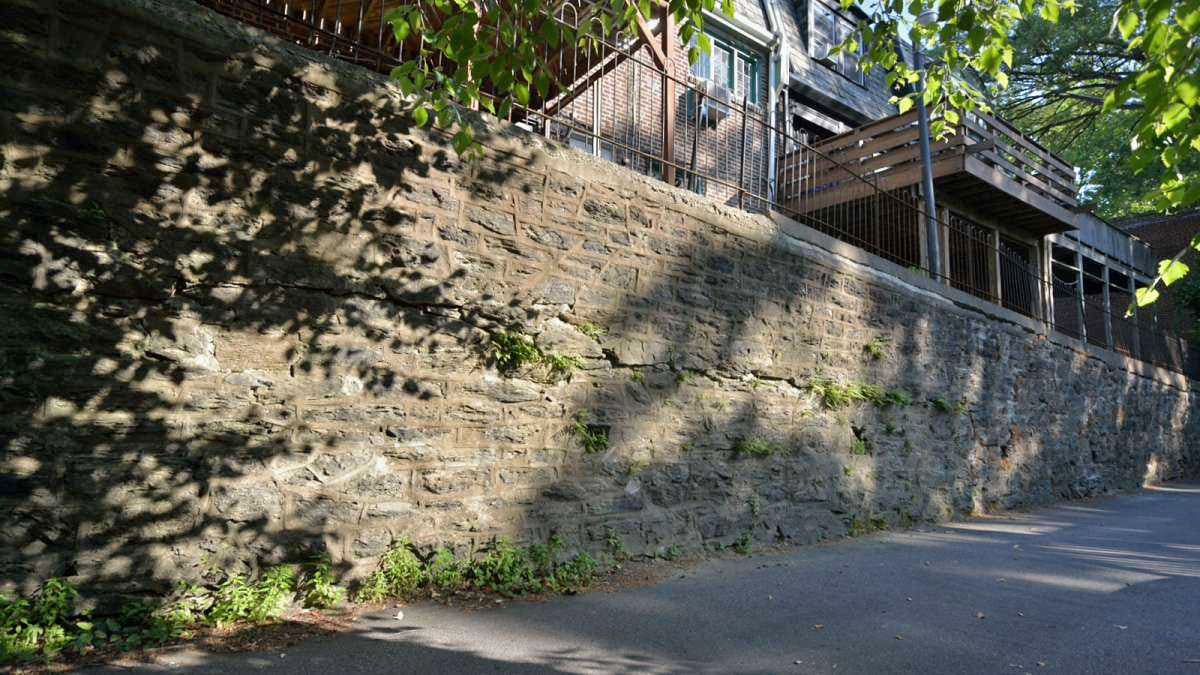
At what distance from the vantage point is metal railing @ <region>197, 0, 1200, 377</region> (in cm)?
634

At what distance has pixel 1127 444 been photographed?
1296 cm

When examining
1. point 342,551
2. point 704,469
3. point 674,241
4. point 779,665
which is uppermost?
point 674,241

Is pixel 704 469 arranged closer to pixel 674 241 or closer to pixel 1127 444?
pixel 674 241

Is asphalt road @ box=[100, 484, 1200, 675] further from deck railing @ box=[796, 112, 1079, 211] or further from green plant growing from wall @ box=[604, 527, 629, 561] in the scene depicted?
deck railing @ box=[796, 112, 1079, 211]

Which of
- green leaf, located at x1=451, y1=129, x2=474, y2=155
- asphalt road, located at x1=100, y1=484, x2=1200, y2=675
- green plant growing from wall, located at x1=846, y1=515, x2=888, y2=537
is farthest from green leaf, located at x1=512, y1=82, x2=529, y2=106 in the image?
green plant growing from wall, located at x1=846, y1=515, x2=888, y2=537

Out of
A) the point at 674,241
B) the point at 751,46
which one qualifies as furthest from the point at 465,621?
the point at 751,46

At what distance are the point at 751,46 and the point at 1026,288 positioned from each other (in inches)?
254

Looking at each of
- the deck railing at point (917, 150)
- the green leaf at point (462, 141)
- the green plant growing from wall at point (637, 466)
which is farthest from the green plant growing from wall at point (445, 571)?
the deck railing at point (917, 150)

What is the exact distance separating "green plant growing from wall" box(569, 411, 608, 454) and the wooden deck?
7495 millimetres

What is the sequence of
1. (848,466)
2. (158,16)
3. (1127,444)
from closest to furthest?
(158,16) → (848,466) → (1127,444)

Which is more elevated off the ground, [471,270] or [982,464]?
[471,270]

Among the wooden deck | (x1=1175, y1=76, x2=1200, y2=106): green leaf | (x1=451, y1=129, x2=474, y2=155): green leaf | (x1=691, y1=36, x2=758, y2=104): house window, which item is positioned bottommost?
(x1=1175, y1=76, x2=1200, y2=106): green leaf

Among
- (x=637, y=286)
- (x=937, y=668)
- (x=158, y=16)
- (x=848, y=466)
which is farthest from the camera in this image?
(x=848, y=466)

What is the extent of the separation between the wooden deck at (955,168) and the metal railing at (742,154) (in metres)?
0.07
